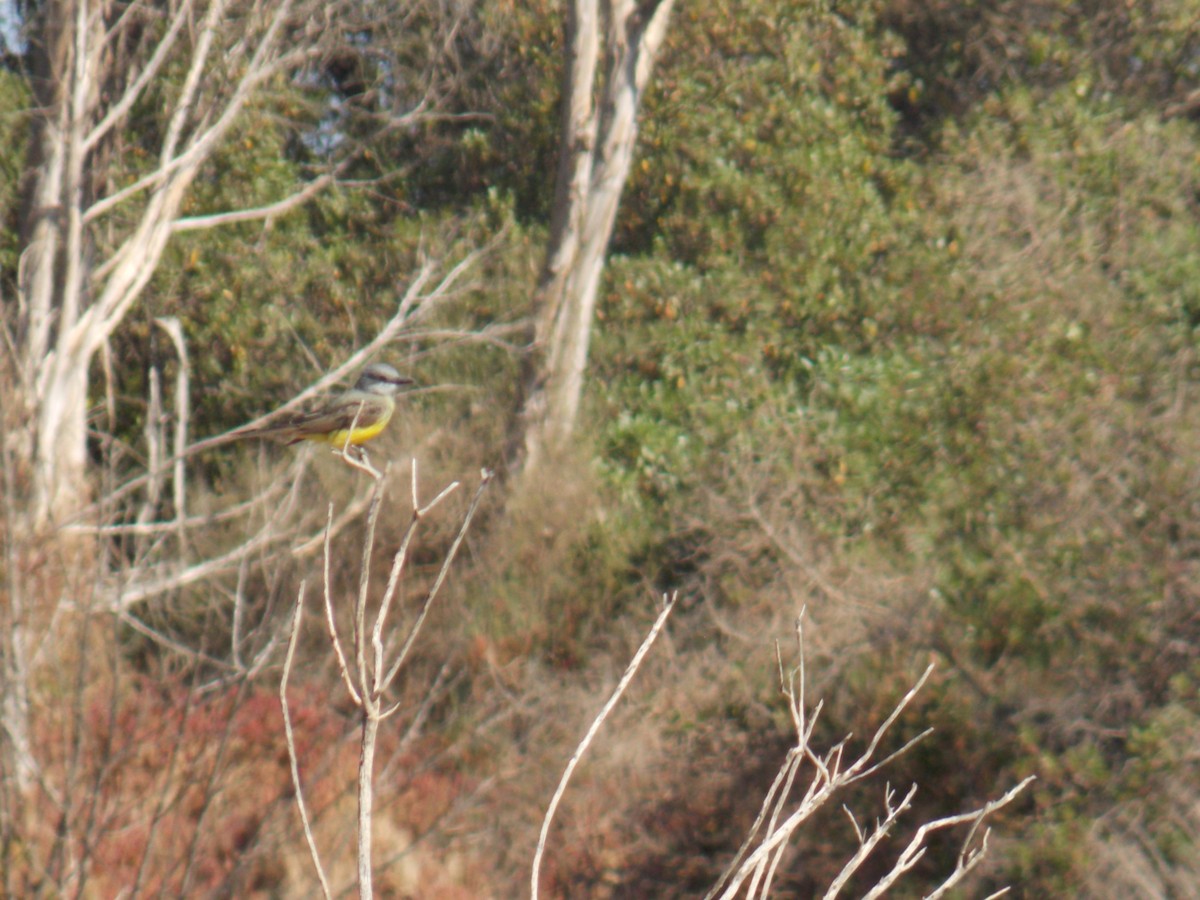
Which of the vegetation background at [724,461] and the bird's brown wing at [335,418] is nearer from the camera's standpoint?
the bird's brown wing at [335,418]

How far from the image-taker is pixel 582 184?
13.0 m

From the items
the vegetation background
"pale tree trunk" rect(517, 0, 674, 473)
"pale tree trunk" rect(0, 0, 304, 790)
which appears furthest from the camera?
"pale tree trunk" rect(517, 0, 674, 473)

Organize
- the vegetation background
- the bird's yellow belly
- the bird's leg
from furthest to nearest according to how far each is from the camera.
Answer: the vegetation background
the bird's yellow belly
the bird's leg

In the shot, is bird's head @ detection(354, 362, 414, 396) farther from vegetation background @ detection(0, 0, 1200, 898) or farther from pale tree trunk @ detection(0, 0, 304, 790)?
pale tree trunk @ detection(0, 0, 304, 790)

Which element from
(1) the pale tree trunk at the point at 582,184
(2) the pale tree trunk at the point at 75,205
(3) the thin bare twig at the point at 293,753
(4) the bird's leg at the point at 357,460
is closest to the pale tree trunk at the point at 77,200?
(2) the pale tree trunk at the point at 75,205

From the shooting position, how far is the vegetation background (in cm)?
846

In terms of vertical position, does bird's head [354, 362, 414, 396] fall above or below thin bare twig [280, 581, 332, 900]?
below

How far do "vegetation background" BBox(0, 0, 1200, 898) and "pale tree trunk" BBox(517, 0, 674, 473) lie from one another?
14.8 inches

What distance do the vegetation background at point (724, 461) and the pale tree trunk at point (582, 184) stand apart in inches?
14.8

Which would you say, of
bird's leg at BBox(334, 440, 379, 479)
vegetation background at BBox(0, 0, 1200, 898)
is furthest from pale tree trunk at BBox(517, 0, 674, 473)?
bird's leg at BBox(334, 440, 379, 479)

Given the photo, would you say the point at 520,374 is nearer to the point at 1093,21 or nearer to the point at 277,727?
the point at 277,727

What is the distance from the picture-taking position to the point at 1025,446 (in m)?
10.4

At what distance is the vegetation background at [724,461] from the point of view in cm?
846

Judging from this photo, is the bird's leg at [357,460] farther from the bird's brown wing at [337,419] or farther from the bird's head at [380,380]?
the bird's head at [380,380]
